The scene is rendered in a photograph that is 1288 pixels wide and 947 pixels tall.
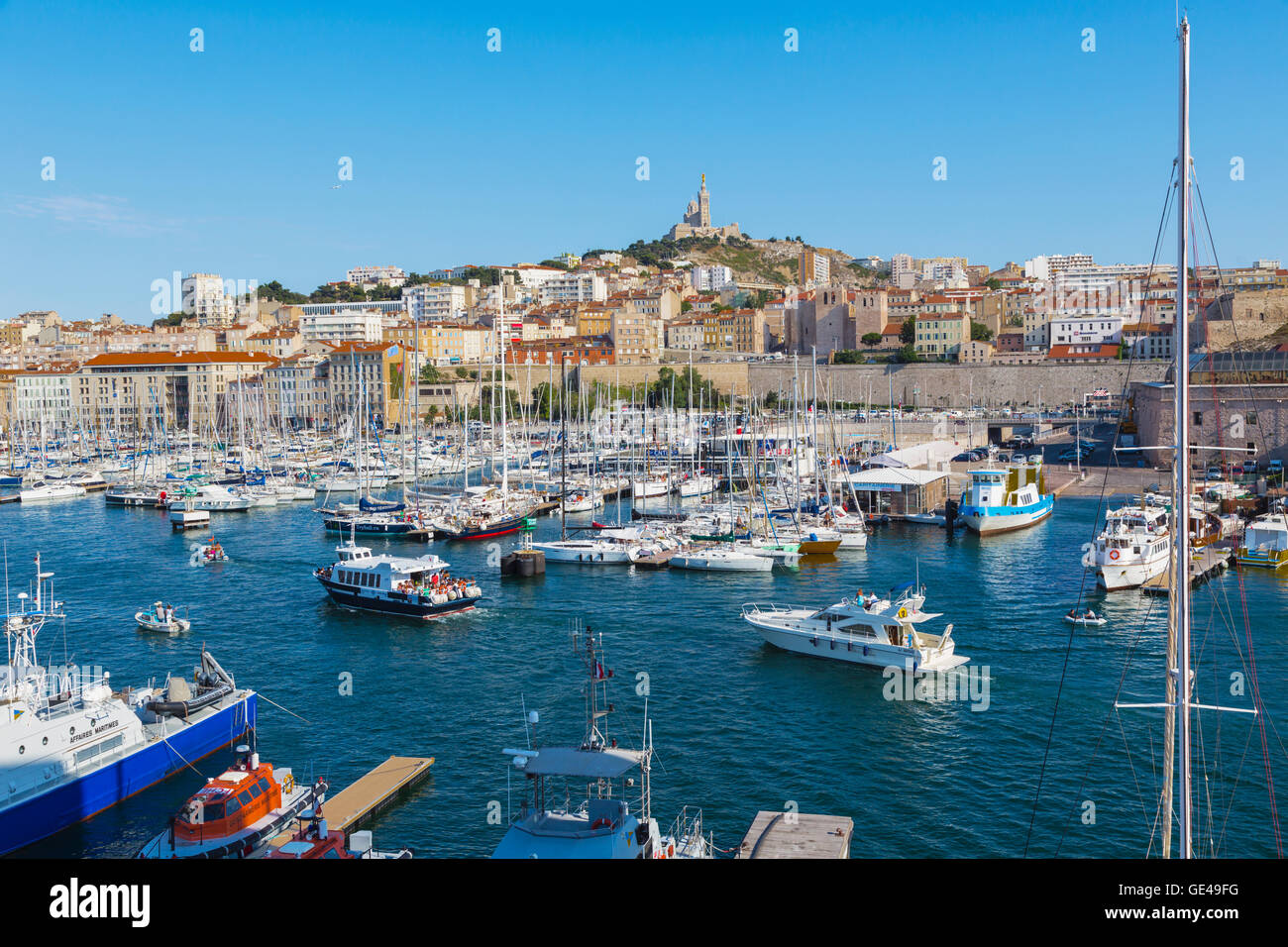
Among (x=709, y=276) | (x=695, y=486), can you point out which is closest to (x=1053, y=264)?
(x=709, y=276)

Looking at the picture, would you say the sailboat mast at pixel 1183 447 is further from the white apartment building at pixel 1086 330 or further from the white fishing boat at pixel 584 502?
the white apartment building at pixel 1086 330

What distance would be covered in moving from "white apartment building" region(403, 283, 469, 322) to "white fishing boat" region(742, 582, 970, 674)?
68316 mm

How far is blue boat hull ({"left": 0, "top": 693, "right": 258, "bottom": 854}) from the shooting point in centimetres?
763

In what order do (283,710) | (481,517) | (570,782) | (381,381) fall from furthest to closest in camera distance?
(381,381), (481,517), (283,710), (570,782)

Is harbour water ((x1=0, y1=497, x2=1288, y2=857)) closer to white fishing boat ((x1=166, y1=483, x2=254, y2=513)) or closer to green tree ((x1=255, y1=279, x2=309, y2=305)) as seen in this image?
white fishing boat ((x1=166, y1=483, x2=254, y2=513))

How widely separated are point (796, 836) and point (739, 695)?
13.9ft

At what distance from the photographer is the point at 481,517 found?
73.9ft

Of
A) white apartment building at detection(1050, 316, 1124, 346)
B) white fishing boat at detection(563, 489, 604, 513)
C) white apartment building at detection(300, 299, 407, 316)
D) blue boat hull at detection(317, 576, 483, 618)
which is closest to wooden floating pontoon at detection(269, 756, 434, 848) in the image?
blue boat hull at detection(317, 576, 483, 618)

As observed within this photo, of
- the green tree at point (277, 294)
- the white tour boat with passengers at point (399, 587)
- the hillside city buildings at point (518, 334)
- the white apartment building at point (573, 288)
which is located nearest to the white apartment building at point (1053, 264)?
the hillside city buildings at point (518, 334)

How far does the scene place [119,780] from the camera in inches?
338

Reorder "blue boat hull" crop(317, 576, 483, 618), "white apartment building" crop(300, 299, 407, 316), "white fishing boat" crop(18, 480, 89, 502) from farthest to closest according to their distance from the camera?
1. "white apartment building" crop(300, 299, 407, 316)
2. "white fishing boat" crop(18, 480, 89, 502)
3. "blue boat hull" crop(317, 576, 483, 618)

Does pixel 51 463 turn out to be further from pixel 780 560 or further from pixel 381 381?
pixel 780 560

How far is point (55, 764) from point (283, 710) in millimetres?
2907

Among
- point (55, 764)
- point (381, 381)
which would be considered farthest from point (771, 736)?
point (381, 381)
